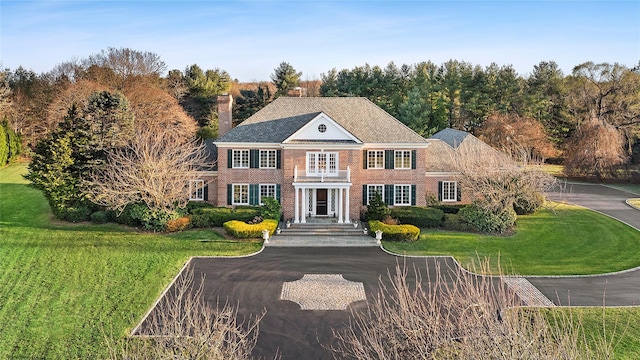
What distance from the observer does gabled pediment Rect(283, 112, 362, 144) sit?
105 feet

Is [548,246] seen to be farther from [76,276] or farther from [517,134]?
[517,134]

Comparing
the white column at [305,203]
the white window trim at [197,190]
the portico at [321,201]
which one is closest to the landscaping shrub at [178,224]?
the white window trim at [197,190]

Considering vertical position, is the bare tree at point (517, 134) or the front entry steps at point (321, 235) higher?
the bare tree at point (517, 134)

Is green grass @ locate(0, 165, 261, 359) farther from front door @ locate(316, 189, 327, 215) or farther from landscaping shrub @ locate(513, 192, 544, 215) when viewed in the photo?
landscaping shrub @ locate(513, 192, 544, 215)

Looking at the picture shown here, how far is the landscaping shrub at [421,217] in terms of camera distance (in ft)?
101

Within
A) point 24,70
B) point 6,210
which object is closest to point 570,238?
point 6,210

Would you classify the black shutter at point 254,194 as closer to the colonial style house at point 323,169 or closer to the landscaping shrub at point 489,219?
the colonial style house at point 323,169

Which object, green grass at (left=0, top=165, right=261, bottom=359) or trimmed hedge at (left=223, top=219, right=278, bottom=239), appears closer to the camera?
green grass at (left=0, top=165, right=261, bottom=359)

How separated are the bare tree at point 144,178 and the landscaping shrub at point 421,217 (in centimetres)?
1422

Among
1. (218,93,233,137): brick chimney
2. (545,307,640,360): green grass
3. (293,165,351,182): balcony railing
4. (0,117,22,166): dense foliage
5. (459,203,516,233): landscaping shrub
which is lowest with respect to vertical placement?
(545,307,640,360): green grass

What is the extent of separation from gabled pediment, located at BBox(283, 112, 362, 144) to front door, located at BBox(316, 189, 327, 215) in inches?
145

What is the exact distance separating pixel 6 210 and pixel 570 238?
38.3 meters

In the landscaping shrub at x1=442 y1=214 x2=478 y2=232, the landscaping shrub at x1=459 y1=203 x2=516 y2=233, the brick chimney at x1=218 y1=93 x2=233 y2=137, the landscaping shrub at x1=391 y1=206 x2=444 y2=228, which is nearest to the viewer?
the landscaping shrub at x1=459 y1=203 x2=516 y2=233

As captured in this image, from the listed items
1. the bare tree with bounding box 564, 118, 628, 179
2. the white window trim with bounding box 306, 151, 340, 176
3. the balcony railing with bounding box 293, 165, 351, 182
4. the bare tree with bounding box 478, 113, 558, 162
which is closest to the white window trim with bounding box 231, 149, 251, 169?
the balcony railing with bounding box 293, 165, 351, 182
